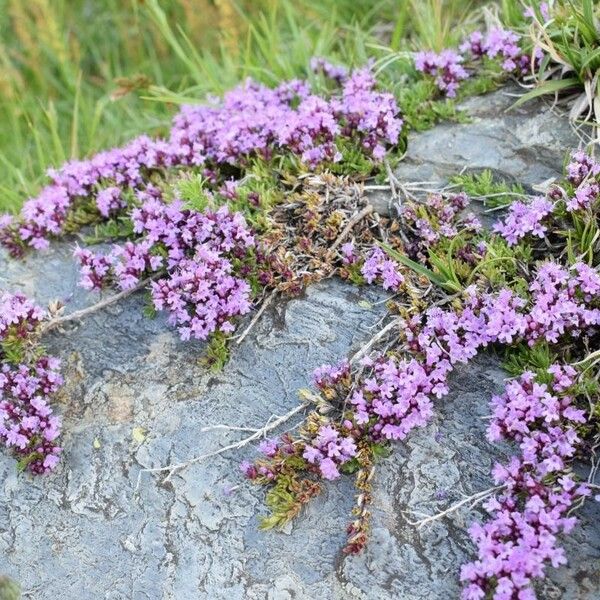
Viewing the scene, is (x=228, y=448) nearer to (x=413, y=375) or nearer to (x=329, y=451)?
(x=329, y=451)

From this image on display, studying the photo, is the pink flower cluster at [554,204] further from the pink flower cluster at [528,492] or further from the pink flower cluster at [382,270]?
the pink flower cluster at [528,492]

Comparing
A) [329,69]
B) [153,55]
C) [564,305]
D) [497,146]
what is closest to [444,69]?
[497,146]

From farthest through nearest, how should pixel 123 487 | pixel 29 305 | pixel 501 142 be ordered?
1. pixel 501 142
2. pixel 29 305
3. pixel 123 487

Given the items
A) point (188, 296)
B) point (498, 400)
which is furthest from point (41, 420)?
point (498, 400)

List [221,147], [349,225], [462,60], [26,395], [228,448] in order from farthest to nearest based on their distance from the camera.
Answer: [462,60]
[221,147]
[349,225]
[26,395]
[228,448]

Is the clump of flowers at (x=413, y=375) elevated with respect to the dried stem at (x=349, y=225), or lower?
lower

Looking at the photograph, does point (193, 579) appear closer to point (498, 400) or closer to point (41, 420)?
point (41, 420)

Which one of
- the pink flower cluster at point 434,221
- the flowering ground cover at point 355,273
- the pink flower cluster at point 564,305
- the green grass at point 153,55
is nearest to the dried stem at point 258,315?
the flowering ground cover at point 355,273
